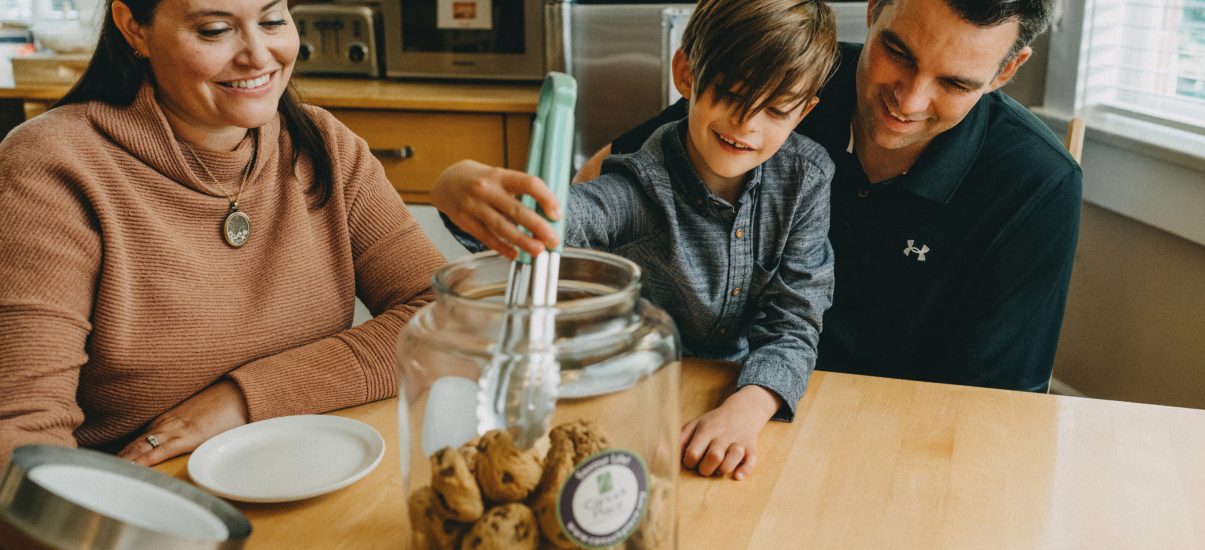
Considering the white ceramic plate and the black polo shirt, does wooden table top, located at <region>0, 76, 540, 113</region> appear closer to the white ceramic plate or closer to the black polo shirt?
the black polo shirt

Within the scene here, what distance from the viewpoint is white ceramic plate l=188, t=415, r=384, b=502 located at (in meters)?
0.80

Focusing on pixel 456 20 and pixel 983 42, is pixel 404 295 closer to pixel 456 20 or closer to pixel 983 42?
pixel 983 42

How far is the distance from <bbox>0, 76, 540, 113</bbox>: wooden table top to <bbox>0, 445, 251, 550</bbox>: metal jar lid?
1943mm

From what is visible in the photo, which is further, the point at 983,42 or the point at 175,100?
the point at 983,42

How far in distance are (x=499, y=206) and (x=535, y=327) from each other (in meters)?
0.12

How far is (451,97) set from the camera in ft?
8.24

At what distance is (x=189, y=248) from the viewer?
1083 millimetres

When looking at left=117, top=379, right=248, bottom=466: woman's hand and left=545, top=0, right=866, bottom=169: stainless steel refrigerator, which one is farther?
left=545, top=0, right=866, bottom=169: stainless steel refrigerator

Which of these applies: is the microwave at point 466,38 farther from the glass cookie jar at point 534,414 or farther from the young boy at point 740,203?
the glass cookie jar at point 534,414

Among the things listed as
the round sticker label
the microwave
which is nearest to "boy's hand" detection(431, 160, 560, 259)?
the round sticker label

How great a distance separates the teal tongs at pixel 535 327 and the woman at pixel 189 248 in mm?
406

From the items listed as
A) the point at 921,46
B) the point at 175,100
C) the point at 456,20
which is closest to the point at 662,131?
the point at 921,46

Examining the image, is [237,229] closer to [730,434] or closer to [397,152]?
[730,434]

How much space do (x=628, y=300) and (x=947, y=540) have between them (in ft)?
1.19
